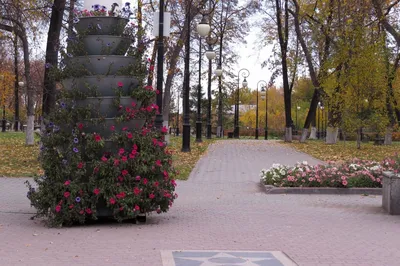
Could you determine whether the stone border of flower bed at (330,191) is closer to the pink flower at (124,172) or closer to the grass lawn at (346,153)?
the pink flower at (124,172)

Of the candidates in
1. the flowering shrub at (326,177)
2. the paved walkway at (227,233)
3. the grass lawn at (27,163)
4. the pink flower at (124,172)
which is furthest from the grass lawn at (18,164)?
the pink flower at (124,172)

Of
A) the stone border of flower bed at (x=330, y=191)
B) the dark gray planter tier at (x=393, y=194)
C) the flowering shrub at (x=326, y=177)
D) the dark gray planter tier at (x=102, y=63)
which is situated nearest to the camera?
the dark gray planter tier at (x=102, y=63)

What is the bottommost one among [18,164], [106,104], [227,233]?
[227,233]

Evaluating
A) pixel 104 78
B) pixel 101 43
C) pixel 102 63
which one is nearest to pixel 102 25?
pixel 101 43

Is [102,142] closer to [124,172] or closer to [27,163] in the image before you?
[124,172]

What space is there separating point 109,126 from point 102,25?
1.74 meters

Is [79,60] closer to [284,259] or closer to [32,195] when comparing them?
[32,195]

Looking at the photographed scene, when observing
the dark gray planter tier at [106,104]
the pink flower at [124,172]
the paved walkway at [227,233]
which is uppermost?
the dark gray planter tier at [106,104]

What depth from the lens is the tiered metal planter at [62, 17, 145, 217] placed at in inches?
361

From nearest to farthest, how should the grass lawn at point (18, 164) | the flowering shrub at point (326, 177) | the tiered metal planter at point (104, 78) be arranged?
the tiered metal planter at point (104, 78), the flowering shrub at point (326, 177), the grass lawn at point (18, 164)

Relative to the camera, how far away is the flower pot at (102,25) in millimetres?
9555

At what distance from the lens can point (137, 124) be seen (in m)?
9.37

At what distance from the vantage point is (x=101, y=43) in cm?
954

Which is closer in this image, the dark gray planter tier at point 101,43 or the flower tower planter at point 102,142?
the flower tower planter at point 102,142
